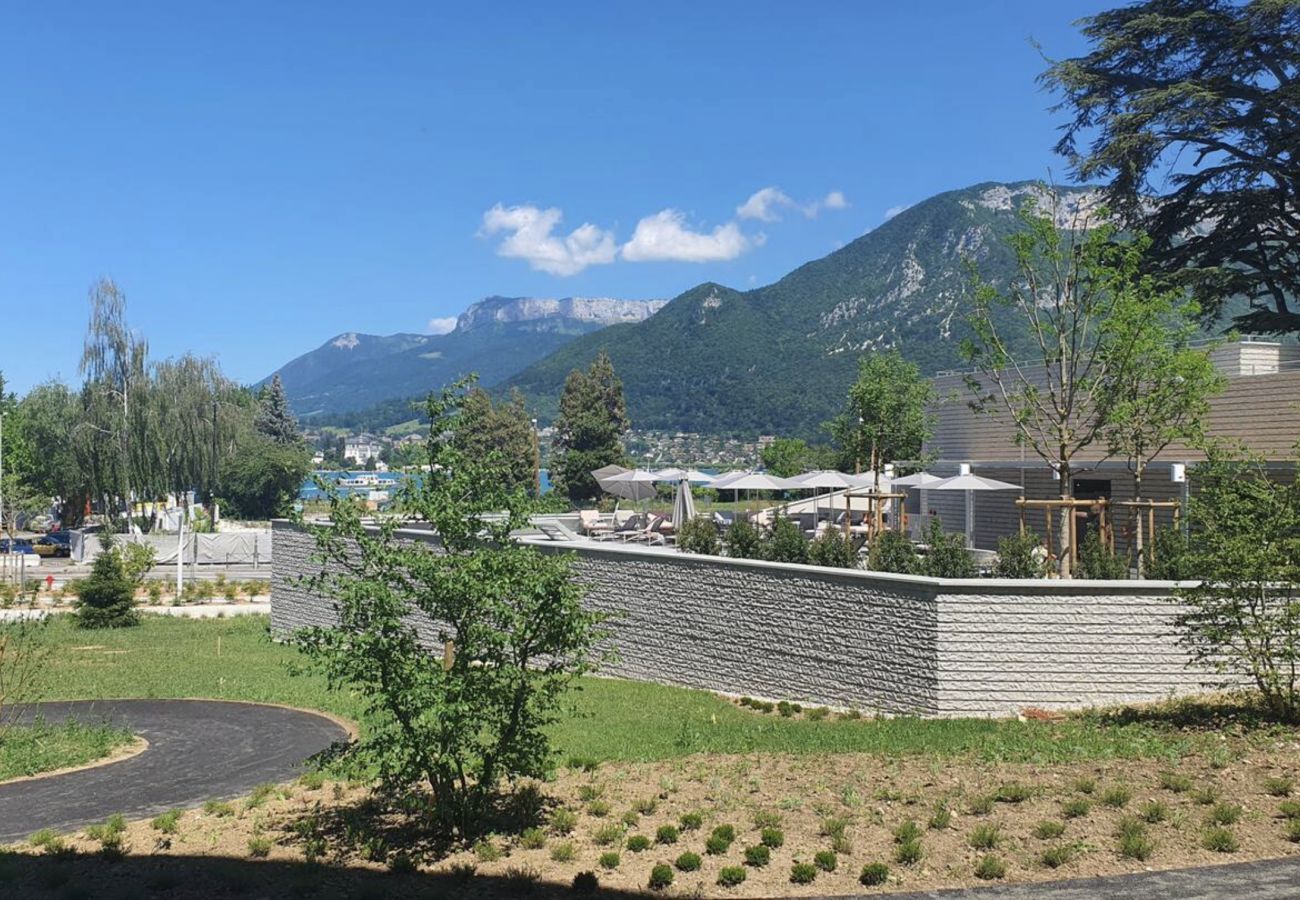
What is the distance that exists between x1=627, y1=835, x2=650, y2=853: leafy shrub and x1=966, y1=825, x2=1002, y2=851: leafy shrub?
7.86ft

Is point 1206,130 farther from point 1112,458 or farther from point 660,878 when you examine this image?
point 660,878

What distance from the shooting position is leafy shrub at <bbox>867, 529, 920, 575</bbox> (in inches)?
650

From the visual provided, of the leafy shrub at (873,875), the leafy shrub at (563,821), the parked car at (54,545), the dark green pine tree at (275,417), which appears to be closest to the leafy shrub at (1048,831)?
the leafy shrub at (873,875)

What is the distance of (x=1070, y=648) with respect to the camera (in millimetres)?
13438

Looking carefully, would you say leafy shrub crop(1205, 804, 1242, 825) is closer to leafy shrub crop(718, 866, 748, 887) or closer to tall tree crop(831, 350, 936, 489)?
leafy shrub crop(718, 866, 748, 887)

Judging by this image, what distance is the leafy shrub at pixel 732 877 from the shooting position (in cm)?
784

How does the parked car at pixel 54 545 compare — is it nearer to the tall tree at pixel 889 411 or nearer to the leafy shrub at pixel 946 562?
the tall tree at pixel 889 411

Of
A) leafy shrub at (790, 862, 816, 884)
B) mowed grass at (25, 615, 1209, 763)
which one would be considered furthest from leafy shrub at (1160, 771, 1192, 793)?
leafy shrub at (790, 862, 816, 884)

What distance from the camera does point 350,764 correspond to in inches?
346

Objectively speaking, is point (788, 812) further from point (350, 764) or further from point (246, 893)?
point (246, 893)

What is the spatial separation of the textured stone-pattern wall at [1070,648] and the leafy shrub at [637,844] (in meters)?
6.17

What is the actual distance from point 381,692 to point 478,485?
1.80 metres

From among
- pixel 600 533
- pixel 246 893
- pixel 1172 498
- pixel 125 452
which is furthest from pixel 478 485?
pixel 125 452

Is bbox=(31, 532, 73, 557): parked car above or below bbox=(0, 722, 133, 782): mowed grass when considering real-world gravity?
above
